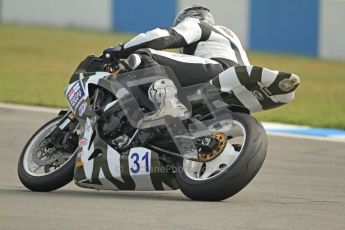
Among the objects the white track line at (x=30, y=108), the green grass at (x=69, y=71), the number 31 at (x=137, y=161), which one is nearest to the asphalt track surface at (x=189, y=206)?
the number 31 at (x=137, y=161)

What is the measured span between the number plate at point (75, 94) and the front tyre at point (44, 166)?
10.9 inches

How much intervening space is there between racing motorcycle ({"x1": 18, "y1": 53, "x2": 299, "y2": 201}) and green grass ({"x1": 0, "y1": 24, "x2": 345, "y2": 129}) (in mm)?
5870

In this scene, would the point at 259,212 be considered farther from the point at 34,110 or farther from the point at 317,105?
the point at 317,105

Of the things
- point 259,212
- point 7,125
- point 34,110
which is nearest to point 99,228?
point 259,212

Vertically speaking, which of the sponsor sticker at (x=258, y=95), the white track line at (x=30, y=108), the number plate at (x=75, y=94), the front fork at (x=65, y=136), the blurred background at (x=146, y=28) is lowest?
the blurred background at (x=146, y=28)

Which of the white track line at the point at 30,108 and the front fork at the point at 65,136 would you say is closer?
the front fork at the point at 65,136

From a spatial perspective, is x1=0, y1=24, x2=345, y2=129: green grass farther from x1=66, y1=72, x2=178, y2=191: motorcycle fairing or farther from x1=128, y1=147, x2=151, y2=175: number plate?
x1=128, y1=147, x2=151, y2=175: number plate

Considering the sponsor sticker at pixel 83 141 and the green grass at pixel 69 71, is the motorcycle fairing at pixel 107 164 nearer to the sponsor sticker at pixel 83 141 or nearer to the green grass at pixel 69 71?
the sponsor sticker at pixel 83 141

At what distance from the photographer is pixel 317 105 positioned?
51.4 feet

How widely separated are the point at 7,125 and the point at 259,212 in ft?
18.8

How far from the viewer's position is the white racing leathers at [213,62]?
7.01 meters

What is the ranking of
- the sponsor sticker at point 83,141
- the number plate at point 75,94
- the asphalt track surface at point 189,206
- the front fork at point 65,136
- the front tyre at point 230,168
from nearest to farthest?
the asphalt track surface at point 189,206 → the front tyre at point 230,168 → the sponsor sticker at point 83,141 → the number plate at point 75,94 → the front fork at point 65,136

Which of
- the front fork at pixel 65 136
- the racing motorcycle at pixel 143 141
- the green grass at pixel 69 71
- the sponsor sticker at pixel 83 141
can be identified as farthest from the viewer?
the green grass at pixel 69 71

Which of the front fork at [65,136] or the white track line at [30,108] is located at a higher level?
the front fork at [65,136]
